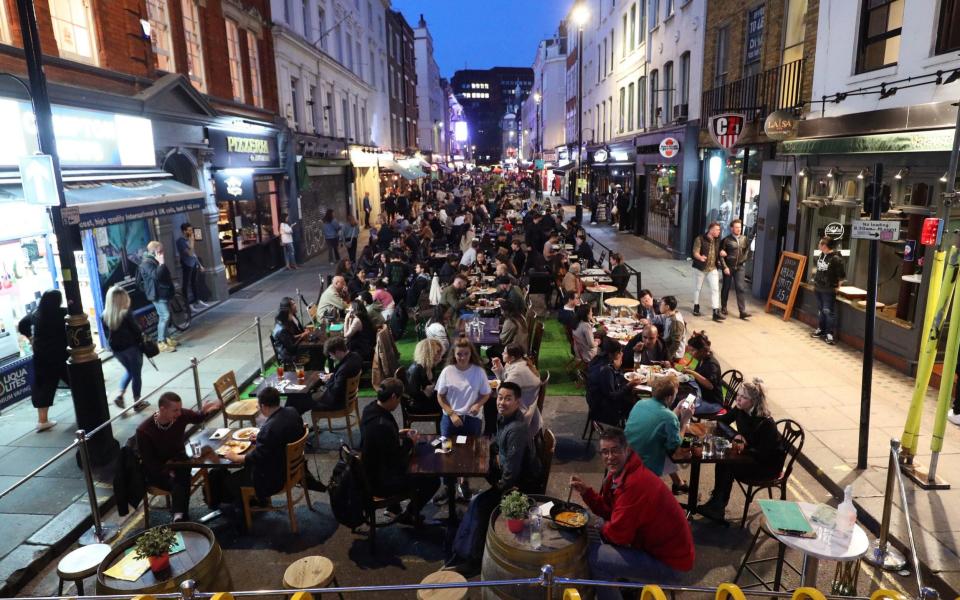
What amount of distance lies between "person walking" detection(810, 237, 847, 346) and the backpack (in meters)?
10.1

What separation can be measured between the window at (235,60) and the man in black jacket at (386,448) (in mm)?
14998

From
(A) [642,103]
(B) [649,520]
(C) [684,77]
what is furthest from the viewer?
(A) [642,103]

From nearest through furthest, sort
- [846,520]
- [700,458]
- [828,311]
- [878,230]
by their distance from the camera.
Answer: [846,520] → [700,458] → [878,230] → [828,311]

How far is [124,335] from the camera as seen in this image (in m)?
9.00

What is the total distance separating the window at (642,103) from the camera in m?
25.8

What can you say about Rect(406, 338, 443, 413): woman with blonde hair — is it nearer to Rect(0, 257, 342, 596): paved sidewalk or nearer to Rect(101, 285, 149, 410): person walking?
Rect(0, 257, 342, 596): paved sidewalk

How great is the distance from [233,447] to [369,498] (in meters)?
1.79

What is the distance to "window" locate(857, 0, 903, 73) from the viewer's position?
34.3 feet

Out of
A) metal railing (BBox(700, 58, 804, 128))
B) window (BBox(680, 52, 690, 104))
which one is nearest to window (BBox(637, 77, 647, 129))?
window (BBox(680, 52, 690, 104))

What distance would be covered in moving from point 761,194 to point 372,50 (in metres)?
28.9

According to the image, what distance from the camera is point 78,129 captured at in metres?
11.0

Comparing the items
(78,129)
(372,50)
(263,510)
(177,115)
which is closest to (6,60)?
(78,129)

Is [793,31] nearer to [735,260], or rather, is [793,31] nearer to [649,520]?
[735,260]

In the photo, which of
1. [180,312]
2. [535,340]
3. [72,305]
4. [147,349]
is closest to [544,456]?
[535,340]
